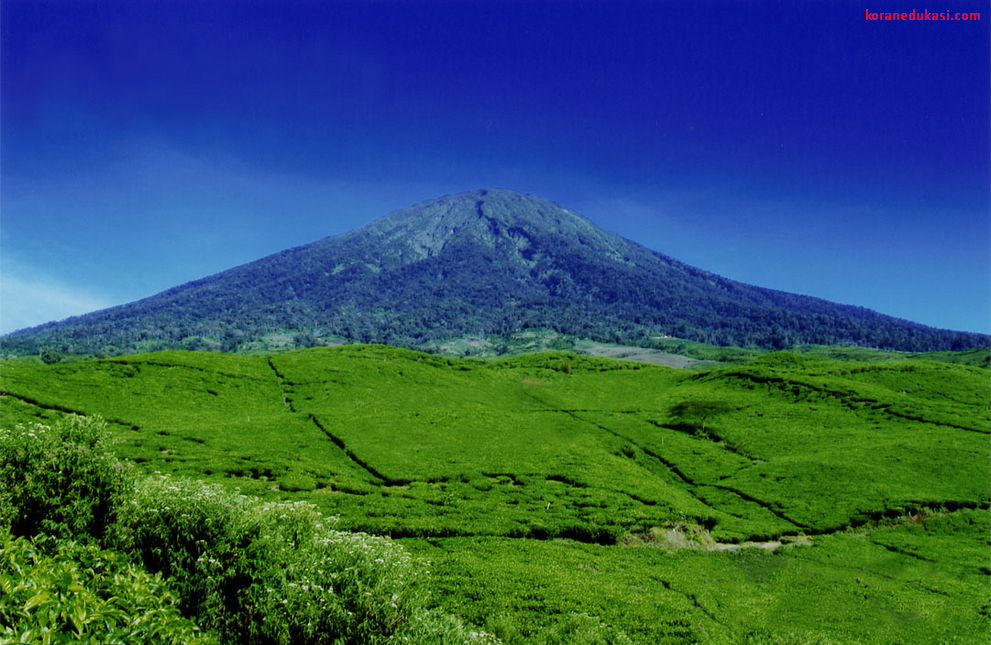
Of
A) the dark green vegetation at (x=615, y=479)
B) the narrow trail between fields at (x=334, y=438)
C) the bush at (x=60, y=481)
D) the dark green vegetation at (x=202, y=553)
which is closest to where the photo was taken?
the dark green vegetation at (x=202, y=553)

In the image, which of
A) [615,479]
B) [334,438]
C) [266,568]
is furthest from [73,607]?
[334,438]

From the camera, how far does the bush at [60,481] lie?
15586mm

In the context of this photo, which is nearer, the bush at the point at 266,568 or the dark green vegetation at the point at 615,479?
the bush at the point at 266,568

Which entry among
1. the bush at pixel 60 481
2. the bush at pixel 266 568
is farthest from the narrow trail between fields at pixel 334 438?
the bush at pixel 60 481

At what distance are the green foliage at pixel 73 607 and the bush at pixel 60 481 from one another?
3.38m

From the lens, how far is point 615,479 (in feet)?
138

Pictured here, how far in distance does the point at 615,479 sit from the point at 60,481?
36.3m

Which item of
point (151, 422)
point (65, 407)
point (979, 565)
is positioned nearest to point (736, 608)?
point (979, 565)

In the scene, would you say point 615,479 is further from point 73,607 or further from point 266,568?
point 73,607

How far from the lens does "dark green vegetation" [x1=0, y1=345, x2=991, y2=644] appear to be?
78.5 feet

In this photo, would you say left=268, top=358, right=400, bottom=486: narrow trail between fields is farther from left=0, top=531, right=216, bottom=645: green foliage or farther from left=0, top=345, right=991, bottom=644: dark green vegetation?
left=0, top=531, right=216, bottom=645: green foliage

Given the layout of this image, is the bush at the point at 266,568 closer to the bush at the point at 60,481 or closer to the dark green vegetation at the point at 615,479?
the bush at the point at 60,481

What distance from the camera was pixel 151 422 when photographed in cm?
4884

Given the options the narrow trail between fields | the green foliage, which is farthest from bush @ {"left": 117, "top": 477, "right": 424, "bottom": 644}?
the narrow trail between fields
